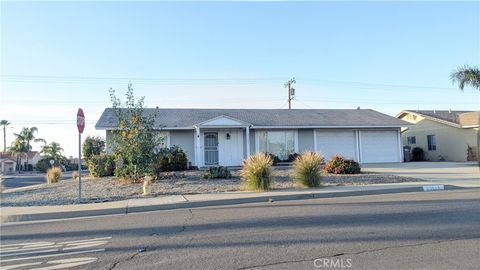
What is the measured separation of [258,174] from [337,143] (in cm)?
1553

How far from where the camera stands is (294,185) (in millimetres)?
15812

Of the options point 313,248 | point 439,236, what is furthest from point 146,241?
point 439,236

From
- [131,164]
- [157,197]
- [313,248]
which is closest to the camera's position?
[313,248]

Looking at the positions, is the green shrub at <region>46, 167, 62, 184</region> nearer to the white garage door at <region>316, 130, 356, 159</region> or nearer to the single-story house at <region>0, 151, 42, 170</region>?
the white garage door at <region>316, 130, 356, 159</region>

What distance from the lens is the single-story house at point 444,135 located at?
31.8 m

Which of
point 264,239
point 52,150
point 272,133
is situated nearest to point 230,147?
point 272,133

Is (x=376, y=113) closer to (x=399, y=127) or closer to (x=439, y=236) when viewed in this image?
(x=399, y=127)

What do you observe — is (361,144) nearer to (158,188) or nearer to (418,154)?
(418,154)

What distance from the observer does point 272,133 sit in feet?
91.7

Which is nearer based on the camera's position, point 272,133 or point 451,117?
point 272,133

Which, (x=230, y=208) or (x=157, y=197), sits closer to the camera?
(x=230, y=208)

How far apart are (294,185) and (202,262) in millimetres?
10246

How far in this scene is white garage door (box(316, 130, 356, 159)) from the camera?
28.7m

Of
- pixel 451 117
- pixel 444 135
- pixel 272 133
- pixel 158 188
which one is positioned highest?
pixel 451 117
